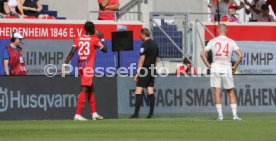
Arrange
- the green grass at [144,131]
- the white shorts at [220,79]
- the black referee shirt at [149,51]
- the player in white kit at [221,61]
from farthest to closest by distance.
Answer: the black referee shirt at [149,51]
the white shorts at [220,79]
the player in white kit at [221,61]
the green grass at [144,131]

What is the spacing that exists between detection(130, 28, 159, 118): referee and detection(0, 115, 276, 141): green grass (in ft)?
10.7

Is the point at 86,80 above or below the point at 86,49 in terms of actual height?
below

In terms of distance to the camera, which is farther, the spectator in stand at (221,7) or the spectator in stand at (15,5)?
the spectator in stand at (221,7)

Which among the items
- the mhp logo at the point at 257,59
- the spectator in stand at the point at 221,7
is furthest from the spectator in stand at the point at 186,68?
the spectator in stand at the point at 221,7

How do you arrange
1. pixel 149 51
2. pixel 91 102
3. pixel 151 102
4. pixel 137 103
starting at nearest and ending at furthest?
pixel 91 102, pixel 137 103, pixel 151 102, pixel 149 51

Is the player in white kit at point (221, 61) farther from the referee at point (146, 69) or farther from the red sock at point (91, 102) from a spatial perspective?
the red sock at point (91, 102)

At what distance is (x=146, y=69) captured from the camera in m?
23.6

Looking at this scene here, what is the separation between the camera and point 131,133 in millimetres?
16328

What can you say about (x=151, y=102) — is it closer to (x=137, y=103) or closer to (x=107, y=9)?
(x=137, y=103)

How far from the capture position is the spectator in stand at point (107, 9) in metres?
28.9

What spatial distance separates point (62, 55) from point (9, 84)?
17.6 feet

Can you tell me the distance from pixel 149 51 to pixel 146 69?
0.44 m

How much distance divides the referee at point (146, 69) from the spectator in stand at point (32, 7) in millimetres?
5727

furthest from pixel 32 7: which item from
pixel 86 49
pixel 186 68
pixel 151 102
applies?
pixel 86 49
